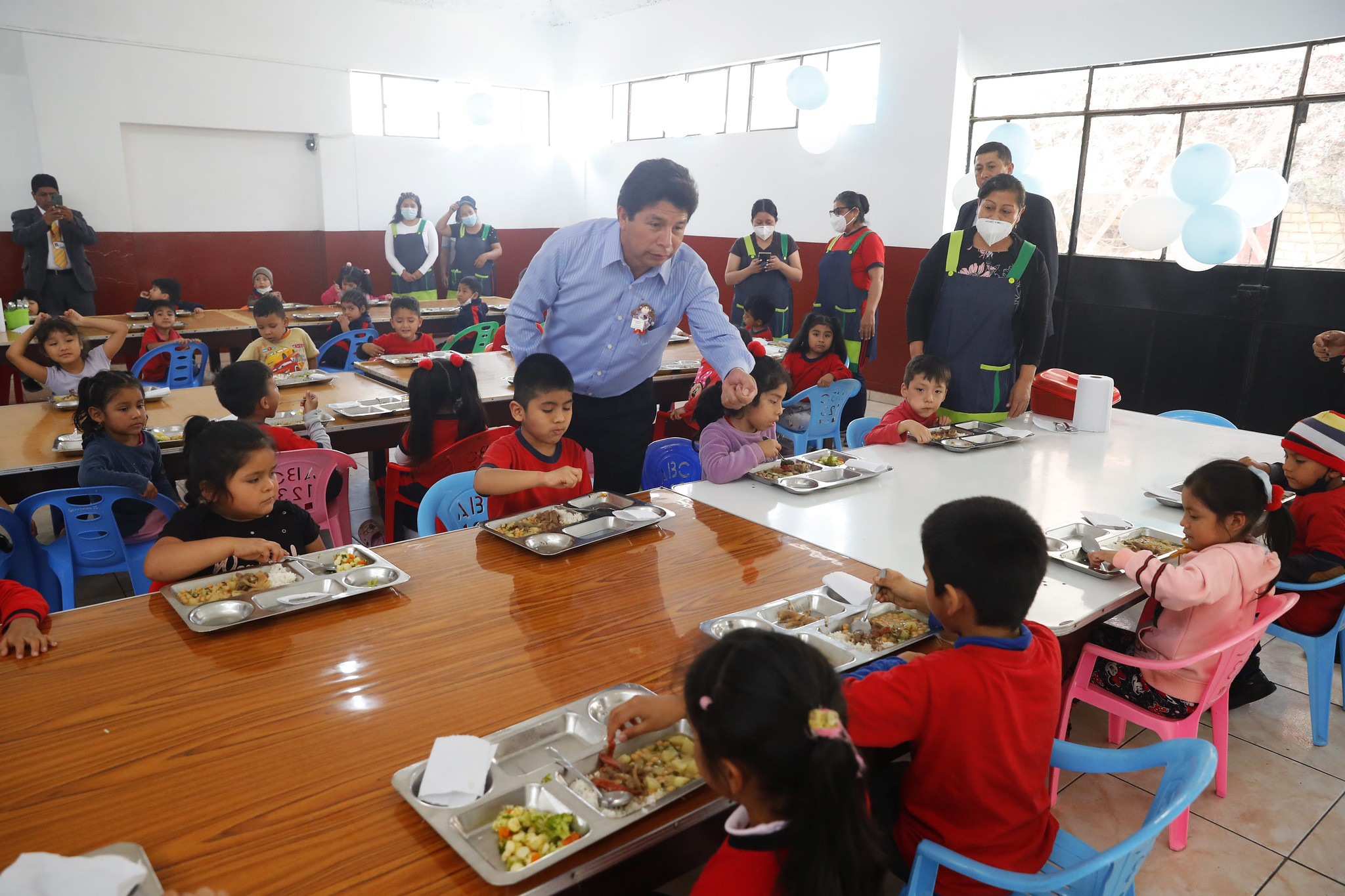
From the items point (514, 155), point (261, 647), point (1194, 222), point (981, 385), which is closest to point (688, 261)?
point (981, 385)

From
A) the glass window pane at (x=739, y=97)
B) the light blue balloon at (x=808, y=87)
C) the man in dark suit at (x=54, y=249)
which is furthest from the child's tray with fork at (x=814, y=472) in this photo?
the man in dark suit at (x=54, y=249)

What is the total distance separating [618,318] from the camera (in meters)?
2.55

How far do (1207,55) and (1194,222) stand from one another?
5.16 feet

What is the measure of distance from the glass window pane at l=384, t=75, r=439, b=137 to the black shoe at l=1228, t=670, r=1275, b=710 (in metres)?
9.79

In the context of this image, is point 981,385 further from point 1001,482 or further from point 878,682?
point 878,682

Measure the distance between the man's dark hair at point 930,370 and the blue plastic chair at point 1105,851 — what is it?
6.22 feet

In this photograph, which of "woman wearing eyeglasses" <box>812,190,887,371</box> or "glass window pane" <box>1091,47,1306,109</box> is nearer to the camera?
"glass window pane" <box>1091,47,1306,109</box>

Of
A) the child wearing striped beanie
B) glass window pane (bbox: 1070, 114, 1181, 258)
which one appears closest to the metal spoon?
the child wearing striped beanie

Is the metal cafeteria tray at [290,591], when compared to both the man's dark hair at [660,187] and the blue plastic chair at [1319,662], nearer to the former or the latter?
the man's dark hair at [660,187]

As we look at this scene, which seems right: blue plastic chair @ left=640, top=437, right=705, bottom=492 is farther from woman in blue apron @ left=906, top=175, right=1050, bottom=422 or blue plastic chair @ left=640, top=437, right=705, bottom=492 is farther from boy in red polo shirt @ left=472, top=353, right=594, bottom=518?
woman in blue apron @ left=906, top=175, right=1050, bottom=422

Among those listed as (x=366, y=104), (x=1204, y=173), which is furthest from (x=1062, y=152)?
(x=366, y=104)

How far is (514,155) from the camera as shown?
1073 cm

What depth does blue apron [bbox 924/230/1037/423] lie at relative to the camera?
3242mm

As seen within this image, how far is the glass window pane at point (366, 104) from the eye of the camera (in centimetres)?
959
